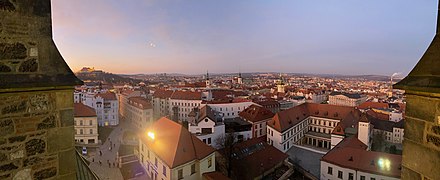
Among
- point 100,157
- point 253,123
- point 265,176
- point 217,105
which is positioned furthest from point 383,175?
point 217,105

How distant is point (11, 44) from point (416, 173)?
3624 millimetres

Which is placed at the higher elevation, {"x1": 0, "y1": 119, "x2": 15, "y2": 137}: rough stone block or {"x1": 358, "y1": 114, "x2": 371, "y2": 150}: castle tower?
{"x1": 0, "y1": 119, "x2": 15, "y2": 137}: rough stone block

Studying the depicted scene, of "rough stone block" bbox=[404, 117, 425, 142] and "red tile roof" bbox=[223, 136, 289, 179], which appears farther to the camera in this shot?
"red tile roof" bbox=[223, 136, 289, 179]

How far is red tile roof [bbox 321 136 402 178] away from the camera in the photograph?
17.7m

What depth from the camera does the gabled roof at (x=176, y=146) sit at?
15586 millimetres

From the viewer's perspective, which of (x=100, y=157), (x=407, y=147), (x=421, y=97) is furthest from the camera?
(x=100, y=157)

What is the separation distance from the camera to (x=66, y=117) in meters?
2.54

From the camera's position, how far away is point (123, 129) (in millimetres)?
39000

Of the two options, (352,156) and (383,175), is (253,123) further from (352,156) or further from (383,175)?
(383,175)

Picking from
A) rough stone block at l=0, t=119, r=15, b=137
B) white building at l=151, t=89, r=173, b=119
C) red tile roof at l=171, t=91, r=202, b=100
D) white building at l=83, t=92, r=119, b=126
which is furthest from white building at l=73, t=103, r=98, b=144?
rough stone block at l=0, t=119, r=15, b=137

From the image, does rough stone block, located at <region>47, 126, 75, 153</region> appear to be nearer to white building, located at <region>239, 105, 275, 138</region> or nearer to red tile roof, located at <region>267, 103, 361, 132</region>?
red tile roof, located at <region>267, 103, 361, 132</region>

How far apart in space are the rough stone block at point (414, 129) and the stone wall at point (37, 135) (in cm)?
312

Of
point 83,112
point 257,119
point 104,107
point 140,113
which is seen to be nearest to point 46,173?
point 83,112

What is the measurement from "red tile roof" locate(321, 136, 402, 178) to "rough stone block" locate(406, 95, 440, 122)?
18050mm
